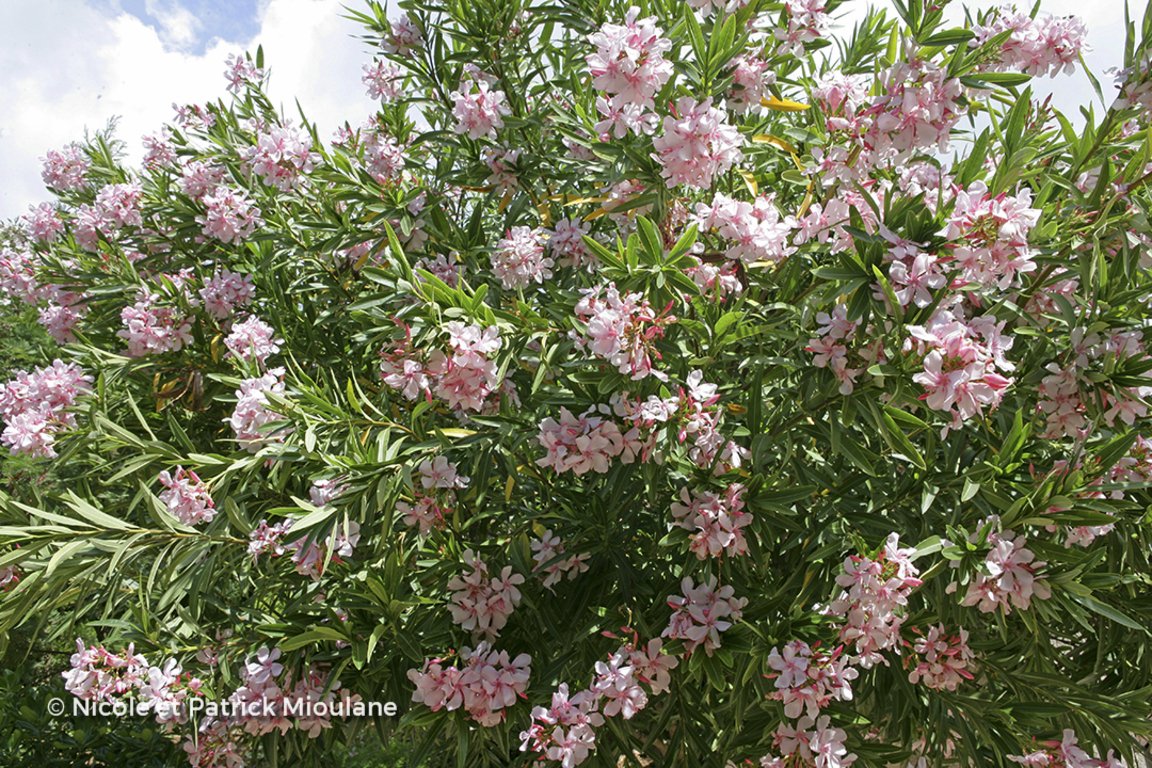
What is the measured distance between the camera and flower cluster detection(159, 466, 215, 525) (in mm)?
2109

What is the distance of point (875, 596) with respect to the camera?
5.35ft

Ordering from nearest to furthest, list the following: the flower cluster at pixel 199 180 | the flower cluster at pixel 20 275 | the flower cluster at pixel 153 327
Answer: the flower cluster at pixel 153 327 < the flower cluster at pixel 199 180 < the flower cluster at pixel 20 275

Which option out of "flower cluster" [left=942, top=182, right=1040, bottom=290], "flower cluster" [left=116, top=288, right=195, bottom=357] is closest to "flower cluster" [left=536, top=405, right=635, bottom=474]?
"flower cluster" [left=942, top=182, right=1040, bottom=290]

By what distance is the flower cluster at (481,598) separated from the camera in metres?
2.07

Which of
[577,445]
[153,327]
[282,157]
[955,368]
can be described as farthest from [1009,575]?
[153,327]

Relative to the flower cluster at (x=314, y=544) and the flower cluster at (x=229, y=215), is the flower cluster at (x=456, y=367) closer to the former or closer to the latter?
the flower cluster at (x=314, y=544)

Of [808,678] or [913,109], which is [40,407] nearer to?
[808,678]

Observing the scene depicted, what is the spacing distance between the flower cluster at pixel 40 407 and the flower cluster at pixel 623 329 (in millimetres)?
2211

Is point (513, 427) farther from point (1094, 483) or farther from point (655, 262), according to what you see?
point (1094, 483)

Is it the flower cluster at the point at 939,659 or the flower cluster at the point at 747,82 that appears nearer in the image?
the flower cluster at the point at 939,659

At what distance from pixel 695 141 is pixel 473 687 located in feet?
5.18

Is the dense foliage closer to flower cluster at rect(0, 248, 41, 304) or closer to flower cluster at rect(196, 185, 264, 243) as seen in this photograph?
flower cluster at rect(196, 185, 264, 243)

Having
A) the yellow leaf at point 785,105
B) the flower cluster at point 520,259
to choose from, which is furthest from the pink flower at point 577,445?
the yellow leaf at point 785,105

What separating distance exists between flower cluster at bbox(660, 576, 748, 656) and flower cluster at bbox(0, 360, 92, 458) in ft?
7.84
